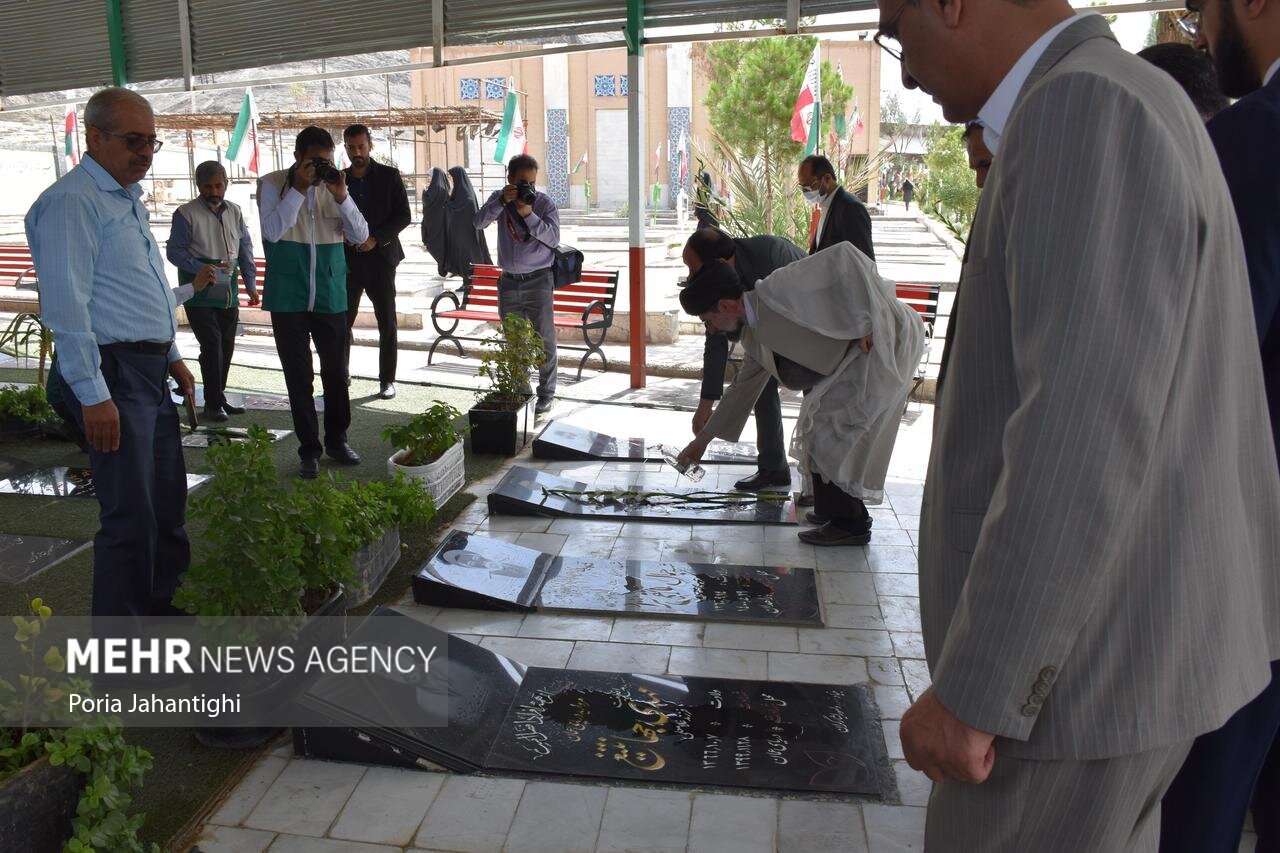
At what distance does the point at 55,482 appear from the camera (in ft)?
19.1

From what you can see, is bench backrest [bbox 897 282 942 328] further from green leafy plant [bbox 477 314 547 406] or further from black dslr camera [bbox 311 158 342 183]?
black dslr camera [bbox 311 158 342 183]

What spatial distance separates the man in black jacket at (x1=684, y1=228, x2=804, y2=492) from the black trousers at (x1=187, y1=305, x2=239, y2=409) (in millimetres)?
3654

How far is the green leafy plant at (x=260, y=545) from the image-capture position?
3.10 metres

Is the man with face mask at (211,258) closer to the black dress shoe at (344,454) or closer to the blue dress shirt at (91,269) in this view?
the black dress shoe at (344,454)

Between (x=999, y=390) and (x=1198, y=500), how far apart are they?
0.25 meters

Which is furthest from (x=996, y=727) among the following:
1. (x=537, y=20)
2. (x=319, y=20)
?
(x=319, y=20)

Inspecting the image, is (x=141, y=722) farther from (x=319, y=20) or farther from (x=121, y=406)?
(x=319, y=20)

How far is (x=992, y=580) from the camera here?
114 centimetres

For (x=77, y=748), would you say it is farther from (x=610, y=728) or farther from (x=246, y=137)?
(x=246, y=137)

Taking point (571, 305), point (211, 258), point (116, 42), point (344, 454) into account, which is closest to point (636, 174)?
point (571, 305)

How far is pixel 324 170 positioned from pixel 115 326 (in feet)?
8.73

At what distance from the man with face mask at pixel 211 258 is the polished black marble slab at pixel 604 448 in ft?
8.15

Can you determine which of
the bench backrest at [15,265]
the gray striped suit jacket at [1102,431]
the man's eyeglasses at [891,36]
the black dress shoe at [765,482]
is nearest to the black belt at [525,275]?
the black dress shoe at [765,482]

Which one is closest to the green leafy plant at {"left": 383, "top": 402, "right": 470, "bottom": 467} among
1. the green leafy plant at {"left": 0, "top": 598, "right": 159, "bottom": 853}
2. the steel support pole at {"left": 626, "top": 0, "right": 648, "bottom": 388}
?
the steel support pole at {"left": 626, "top": 0, "right": 648, "bottom": 388}
